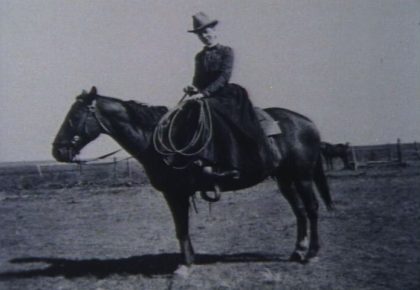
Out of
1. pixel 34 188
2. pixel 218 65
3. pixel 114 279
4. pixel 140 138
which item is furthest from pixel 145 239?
pixel 34 188

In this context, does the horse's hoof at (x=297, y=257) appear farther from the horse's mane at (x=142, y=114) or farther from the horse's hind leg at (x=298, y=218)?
the horse's mane at (x=142, y=114)

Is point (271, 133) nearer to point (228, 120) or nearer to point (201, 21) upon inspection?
point (228, 120)

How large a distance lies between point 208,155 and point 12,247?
4898mm

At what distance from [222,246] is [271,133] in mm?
2249

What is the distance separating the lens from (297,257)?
22.2 ft

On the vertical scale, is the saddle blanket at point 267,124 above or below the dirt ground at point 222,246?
above

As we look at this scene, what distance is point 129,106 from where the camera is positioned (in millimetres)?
6340

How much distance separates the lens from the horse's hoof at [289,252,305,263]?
22.1 ft

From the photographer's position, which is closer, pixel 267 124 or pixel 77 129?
pixel 77 129

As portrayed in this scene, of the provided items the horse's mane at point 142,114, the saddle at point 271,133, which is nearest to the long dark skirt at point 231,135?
the saddle at point 271,133

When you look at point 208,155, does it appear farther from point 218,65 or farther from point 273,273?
point 273,273

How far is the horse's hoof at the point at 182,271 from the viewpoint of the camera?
6.27 metres

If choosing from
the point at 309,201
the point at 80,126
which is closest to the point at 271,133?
the point at 309,201

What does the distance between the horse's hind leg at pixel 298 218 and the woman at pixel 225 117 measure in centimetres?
87
